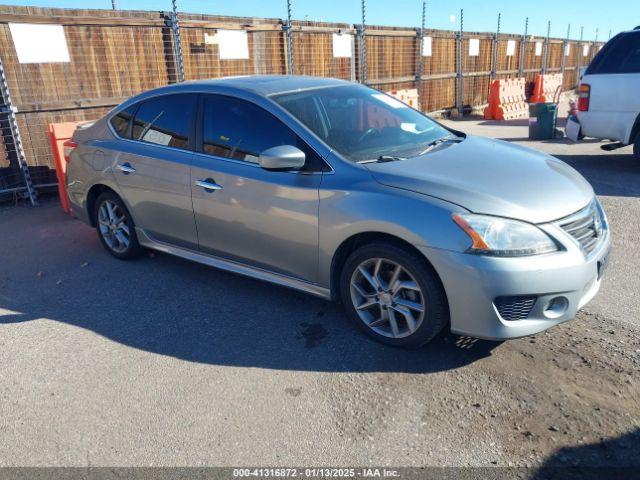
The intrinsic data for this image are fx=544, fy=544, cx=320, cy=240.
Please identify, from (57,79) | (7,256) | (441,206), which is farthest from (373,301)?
(57,79)

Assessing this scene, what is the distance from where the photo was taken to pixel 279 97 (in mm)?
4105

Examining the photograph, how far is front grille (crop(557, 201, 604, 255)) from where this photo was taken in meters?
3.22

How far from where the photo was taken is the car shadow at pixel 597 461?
2.45 metres

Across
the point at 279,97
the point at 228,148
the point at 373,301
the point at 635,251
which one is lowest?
the point at 635,251

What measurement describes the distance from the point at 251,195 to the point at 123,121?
195 centimetres

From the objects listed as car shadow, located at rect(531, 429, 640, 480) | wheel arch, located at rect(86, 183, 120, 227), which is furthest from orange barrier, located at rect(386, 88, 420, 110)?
car shadow, located at rect(531, 429, 640, 480)

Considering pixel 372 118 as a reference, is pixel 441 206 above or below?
below

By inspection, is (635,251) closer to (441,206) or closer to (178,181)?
(441,206)

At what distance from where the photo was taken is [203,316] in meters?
4.16

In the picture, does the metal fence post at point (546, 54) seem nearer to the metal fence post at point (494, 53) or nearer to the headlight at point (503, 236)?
the metal fence post at point (494, 53)

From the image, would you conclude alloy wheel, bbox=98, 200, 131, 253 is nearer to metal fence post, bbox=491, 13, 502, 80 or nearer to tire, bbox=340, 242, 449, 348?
tire, bbox=340, 242, 449, 348

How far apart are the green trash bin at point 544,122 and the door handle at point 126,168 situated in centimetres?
Result: 964

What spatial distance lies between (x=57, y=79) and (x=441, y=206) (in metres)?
7.02

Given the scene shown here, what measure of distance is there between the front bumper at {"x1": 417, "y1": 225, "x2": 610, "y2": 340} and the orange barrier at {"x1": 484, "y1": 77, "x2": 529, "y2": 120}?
13.9 metres
